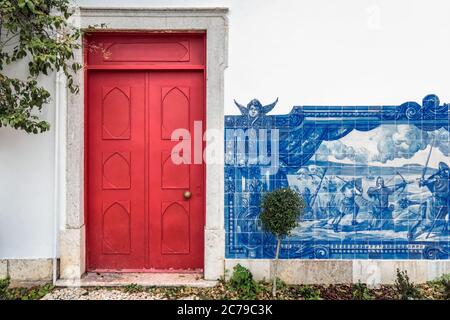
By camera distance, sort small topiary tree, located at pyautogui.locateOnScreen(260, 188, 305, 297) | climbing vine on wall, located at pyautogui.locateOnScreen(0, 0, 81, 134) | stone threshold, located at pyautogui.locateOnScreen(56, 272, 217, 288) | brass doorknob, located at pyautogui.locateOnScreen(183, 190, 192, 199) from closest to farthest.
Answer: climbing vine on wall, located at pyautogui.locateOnScreen(0, 0, 81, 134) → small topiary tree, located at pyautogui.locateOnScreen(260, 188, 305, 297) → stone threshold, located at pyautogui.locateOnScreen(56, 272, 217, 288) → brass doorknob, located at pyautogui.locateOnScreen(183, 190, 192, 199)

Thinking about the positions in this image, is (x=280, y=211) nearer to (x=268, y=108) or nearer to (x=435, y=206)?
(x=268, y=108)

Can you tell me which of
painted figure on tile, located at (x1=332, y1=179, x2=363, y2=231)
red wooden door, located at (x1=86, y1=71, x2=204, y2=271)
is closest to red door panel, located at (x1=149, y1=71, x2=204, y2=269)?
red wooden door, located at (x1=86, y1=71, x2=204, y2=271)

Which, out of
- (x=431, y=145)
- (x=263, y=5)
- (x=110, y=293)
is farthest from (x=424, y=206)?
(x=110, y=293)

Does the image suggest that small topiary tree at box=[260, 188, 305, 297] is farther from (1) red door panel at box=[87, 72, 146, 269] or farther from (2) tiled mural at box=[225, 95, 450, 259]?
(1) red door panel at box=[87, 72, 146, 269]

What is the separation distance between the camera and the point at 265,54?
13.0 feet

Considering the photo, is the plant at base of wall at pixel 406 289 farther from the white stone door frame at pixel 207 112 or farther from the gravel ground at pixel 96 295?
the gravel ground at pixel 96 295

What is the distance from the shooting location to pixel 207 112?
3979 mm

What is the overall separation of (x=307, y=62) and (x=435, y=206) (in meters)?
2.23

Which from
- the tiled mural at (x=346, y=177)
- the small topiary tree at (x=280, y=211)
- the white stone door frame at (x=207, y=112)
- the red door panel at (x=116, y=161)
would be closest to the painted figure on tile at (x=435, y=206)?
the tiled mural at (x=346, y=177)

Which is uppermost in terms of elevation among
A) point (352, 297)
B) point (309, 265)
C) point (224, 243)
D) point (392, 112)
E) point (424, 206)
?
point (392, 112)

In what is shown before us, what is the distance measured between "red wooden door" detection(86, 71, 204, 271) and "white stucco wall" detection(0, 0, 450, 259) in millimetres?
452

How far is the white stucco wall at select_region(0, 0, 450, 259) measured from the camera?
3.96 m

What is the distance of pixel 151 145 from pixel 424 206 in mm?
3265

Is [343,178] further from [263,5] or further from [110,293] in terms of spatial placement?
[110,293]
